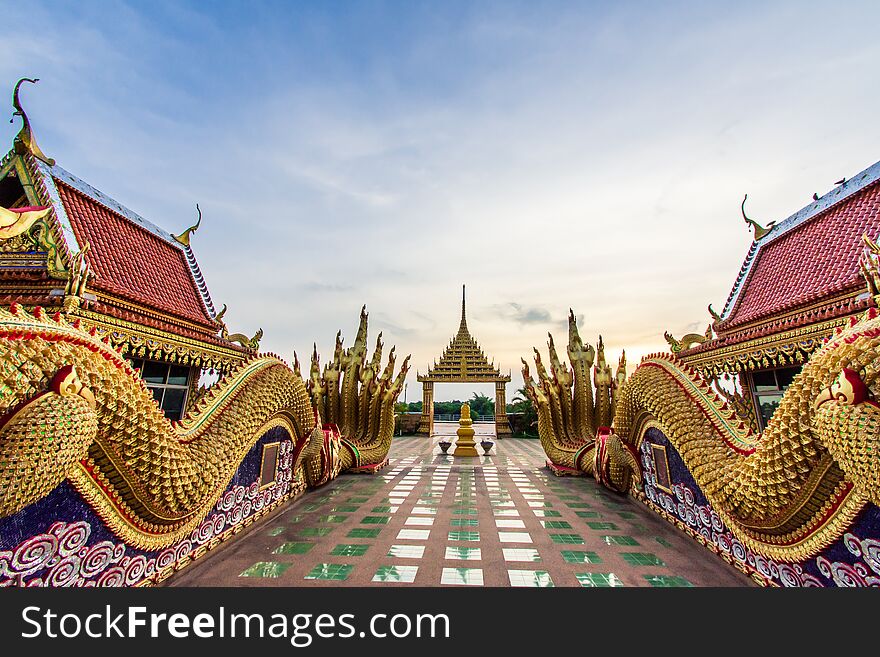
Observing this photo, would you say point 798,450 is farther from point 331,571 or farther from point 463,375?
point 463,375

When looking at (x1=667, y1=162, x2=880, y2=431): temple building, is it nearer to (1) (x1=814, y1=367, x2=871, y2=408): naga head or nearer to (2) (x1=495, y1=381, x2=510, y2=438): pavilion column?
(1) (x1=814, y1=367, x2=871, y2=408): naga head

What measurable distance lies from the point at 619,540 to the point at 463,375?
20.5 meters

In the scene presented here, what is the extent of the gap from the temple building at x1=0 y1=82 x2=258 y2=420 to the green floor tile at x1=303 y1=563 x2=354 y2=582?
3475mm

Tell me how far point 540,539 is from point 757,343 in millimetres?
4973

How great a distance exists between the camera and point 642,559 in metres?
4.23

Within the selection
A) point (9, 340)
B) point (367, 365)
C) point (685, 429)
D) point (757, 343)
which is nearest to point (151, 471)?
point (9, 340)

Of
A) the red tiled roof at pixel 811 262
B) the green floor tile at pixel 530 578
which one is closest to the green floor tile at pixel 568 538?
the green floor tile at pixel 530 578

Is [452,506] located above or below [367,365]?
below

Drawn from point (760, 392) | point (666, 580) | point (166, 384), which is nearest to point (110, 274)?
point (166, 384)

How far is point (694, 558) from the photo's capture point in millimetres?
4258

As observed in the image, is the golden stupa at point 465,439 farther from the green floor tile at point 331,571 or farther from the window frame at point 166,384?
the green floor tile at point 331,571

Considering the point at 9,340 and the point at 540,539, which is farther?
the point at 540,539

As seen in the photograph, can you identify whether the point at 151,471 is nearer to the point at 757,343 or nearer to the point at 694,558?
the point at 694,558
